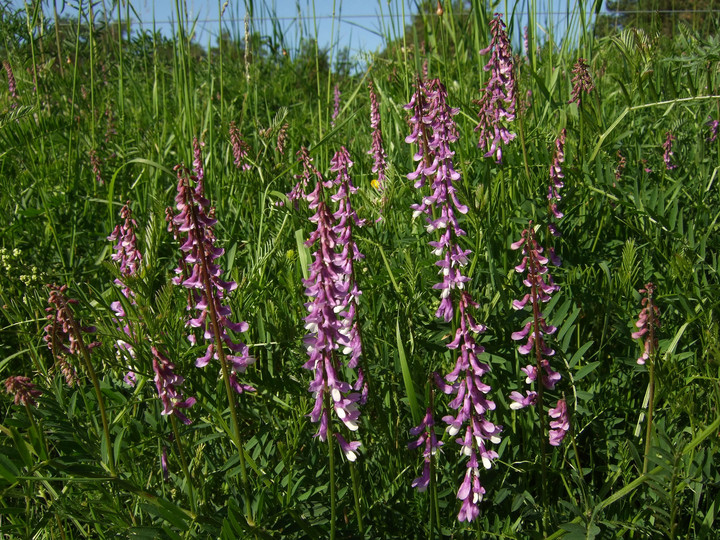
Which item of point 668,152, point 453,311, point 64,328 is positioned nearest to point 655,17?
point 668,152

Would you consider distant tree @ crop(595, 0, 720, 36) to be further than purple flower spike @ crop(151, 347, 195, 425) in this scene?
Yes

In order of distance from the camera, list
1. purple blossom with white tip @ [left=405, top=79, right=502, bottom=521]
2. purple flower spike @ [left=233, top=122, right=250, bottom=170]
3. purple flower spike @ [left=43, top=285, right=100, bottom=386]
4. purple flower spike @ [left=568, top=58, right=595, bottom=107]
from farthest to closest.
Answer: purple flower spike @ [left=233, top=122, right=250, bottom=170]
purple flower spike @ [left=568, top=58, right=595, bottom=107]
purple blossom with white tip @ [left=405, top=79, right=502, bottom=521]
purple flower spike @ [left=43, top=285, right=100, bottom=386]

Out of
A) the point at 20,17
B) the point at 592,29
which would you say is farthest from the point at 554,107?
the point at 20,17

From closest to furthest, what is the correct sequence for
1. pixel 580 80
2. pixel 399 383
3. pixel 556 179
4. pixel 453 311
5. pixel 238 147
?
pixel 453 311 < pixel 399 383 < pixel 556 179 < pixel 580 80 < pixel 238 147

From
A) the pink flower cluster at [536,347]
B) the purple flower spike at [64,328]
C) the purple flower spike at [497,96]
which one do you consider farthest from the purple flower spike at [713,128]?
the purple flower spike at [64,328]

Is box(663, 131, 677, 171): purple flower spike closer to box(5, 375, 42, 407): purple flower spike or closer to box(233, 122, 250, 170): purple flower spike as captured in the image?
box(233, 122, 250, 170): purple flower spike

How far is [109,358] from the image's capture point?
1.60 metres

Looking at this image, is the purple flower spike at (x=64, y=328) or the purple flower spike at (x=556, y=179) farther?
the purple flower spike at (x=556, y=179)

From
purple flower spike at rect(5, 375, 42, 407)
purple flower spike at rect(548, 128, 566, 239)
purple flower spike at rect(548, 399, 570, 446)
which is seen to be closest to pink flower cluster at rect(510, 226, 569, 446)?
purple flower spike at rect(548, 399, 570, 446)

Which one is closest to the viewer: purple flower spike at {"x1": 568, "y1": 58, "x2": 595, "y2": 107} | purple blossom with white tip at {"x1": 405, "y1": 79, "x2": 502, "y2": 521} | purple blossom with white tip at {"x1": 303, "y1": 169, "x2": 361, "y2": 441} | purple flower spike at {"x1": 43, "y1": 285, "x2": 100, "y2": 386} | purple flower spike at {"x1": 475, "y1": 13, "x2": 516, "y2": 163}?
purple blossom with white tip at {"x1": 303, "y1": 169, "x2": 361, "y2": 441}

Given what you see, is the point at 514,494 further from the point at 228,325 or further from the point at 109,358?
the point at 109,358

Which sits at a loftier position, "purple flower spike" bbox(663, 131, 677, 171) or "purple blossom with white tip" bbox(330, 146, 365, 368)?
"purple flower spike" bbox(663, 131, 677, 171)

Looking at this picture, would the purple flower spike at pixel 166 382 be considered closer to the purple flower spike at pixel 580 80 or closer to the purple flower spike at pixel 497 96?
the purple flower spike at pixel 497 96

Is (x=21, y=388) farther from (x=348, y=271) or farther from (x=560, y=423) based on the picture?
(x=560, y=423)
